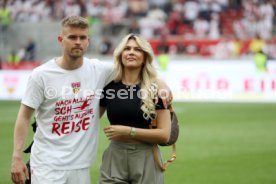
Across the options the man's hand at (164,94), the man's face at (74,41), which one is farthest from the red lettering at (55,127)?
the man's hand at (164,94)

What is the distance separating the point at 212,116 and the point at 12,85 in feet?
26.8

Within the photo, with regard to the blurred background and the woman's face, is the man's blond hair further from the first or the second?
the blurred background

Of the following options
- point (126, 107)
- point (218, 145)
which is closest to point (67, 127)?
point (126, 107)

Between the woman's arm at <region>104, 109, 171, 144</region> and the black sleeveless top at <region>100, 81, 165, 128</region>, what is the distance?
3.6 inches

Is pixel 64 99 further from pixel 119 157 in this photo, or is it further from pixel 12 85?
pixel 12 85

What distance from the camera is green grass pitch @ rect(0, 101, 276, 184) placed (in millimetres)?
10484

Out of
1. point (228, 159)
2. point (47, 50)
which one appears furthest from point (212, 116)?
point (47, 50)

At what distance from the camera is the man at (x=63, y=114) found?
561 centimetres

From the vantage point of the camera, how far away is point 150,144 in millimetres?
5766

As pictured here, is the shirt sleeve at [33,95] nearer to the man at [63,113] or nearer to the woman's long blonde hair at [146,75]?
the man at [63,113]

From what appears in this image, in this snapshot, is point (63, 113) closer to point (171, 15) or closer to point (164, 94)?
point (164, 94)

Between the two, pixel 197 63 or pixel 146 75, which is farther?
pixel 197 63

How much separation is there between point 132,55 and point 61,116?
0.79 m

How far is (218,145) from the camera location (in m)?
13.9
